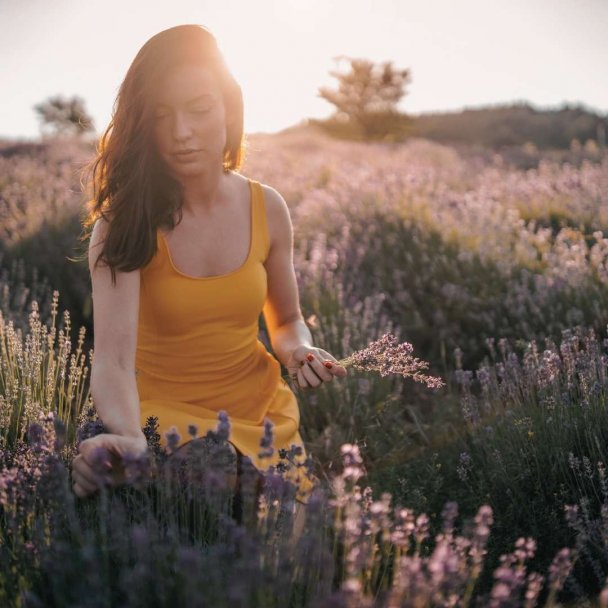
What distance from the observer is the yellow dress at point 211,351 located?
259 centimetres

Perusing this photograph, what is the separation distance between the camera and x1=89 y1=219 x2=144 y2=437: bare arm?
2.18m

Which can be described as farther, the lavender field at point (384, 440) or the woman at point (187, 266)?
the woman at point (187, 266)

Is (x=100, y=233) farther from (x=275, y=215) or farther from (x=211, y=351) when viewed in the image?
(x=275, y=215)

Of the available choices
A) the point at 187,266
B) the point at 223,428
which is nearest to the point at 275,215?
the point at 187,266

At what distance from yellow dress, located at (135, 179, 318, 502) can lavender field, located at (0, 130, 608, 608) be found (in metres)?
0.24

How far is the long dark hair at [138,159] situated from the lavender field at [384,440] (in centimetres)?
43

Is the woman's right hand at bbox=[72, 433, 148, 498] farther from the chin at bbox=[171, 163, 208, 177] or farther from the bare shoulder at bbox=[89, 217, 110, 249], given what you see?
the chin at bbox=[171, 163, 208, 177]

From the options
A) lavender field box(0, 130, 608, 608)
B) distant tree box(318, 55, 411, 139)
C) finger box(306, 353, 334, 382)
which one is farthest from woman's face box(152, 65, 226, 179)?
distant tree box(318, 55, 411, 139)

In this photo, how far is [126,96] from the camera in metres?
2.47

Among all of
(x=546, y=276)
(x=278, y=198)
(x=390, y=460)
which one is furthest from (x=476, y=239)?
(x=278, y=198)

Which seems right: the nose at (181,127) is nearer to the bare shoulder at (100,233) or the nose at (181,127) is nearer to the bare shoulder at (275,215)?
the bare shoulder at (100,233)

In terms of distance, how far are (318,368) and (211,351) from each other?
55cm

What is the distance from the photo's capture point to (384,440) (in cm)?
362

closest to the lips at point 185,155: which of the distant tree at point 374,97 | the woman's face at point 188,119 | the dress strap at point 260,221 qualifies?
the woman's face at point 188,119
